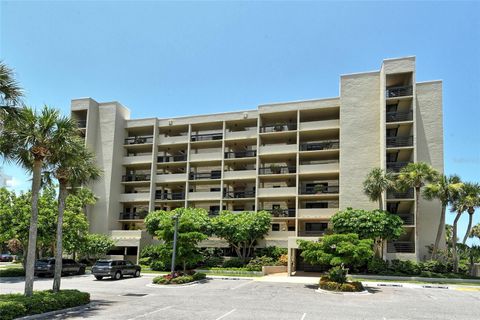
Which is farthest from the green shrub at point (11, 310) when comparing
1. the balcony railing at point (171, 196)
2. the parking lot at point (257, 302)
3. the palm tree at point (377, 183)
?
the balcony railing at point (171, 196)

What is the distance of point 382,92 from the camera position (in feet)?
143

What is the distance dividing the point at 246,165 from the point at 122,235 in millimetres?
18089

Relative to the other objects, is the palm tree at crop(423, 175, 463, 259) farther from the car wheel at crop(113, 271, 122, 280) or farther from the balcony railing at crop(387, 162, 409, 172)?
the car wheel at crop(113, 271, 122, 280)

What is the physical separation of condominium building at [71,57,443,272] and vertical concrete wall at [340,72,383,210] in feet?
0.37

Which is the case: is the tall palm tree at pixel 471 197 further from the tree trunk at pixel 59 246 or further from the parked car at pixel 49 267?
the parked car at pixel 49 267

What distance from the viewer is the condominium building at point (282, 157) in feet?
142

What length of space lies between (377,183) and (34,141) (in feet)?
104

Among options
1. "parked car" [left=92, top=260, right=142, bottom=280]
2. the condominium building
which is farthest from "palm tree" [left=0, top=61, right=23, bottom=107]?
the condominium building

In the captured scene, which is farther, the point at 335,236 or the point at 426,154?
the point at 426,154

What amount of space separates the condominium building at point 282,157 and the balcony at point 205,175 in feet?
0.44

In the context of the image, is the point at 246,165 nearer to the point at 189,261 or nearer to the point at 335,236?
the point at 189,261

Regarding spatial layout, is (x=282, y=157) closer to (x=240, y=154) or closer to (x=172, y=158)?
(x=240, y=154)

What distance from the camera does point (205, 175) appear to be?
53.7 m

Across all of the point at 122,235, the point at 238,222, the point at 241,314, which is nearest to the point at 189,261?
the point at 238,222
